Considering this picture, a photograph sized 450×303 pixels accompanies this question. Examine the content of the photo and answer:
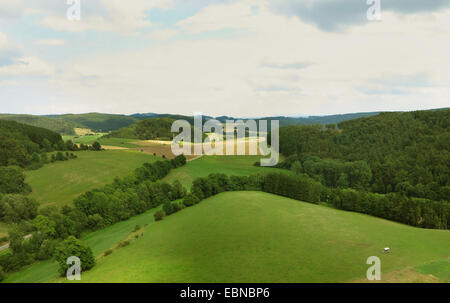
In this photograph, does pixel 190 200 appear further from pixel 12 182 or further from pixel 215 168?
pixel 12 182

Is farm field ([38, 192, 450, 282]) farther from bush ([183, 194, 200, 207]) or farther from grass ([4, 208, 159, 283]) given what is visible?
bush ([183, 194, 200, 207])

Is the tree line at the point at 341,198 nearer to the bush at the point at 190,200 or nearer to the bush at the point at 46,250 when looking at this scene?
the bush at the point at 190,200

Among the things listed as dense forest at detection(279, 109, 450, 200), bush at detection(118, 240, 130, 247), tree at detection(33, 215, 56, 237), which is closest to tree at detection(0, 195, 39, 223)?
tree at detection(33, 215, 56, 237)

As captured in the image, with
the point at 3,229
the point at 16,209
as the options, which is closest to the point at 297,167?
the point at 16,209

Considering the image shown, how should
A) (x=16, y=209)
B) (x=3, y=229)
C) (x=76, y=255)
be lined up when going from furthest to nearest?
(x=16, y=209) < (x=3, y=229) < (x=76, y=255)

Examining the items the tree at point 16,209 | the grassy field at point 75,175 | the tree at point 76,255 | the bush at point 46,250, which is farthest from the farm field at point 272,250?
the grassy field at point 75,175

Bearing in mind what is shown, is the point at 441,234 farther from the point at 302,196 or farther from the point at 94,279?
the point at 94,279

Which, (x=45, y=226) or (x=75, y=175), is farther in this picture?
(x=75, y=175)

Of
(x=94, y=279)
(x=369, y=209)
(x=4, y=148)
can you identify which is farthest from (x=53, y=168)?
(x=369, y=209)
